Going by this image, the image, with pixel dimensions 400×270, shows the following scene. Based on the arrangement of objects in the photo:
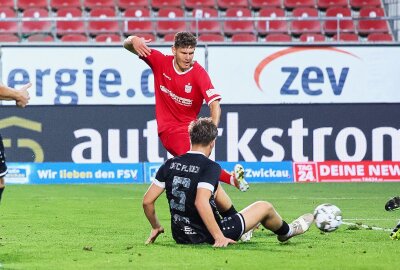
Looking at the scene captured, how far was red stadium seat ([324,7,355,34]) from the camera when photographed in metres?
26.6

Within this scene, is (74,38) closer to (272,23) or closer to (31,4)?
(31,4)

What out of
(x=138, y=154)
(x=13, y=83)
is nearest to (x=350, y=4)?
(x=138, y=154)

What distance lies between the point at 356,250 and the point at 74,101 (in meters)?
14.6

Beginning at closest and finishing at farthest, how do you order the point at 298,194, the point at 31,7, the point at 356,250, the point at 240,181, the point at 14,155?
the point at 356,250 < the point at 240,181 < the point at 298,194 < the point at 14,155 < the point at 31,7

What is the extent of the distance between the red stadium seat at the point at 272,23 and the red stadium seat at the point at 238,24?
0.27 metres

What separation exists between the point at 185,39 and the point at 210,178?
203 cm

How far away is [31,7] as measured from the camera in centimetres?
2650

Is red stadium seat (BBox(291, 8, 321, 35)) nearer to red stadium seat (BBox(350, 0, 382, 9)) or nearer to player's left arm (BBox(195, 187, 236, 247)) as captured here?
red stadium seat (BBox(350, 0, 382, 9))

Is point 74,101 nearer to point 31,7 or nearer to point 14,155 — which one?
point 14,155

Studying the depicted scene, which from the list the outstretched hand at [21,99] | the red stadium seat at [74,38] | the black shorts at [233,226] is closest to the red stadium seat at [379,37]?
the red stadium seat at [74,38]

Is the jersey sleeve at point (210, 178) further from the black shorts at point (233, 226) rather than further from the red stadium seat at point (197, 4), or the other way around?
the red stadium seat at point (197, 4)

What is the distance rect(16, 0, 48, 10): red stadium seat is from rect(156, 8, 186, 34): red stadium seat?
288 centimetres

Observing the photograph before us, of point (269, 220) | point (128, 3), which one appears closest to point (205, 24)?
point (128, 3)

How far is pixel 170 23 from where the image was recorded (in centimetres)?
2653
